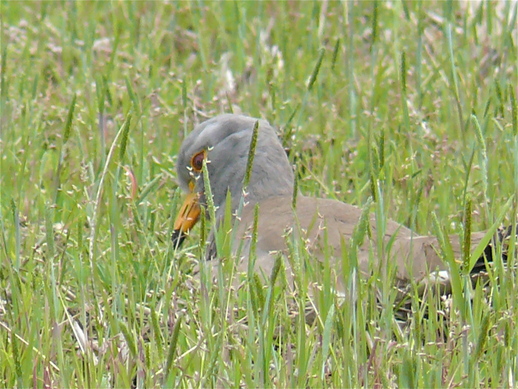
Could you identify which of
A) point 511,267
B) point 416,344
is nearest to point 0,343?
point 416,344

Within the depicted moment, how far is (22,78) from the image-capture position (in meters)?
5.34

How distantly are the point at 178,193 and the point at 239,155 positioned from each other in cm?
159

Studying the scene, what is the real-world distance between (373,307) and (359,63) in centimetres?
344

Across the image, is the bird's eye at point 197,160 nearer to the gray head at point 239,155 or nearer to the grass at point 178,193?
the gray head at point 239,155

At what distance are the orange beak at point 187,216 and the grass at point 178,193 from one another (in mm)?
71

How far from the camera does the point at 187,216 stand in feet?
14.4

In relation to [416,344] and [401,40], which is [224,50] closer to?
[401,40]

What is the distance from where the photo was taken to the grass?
102 inches

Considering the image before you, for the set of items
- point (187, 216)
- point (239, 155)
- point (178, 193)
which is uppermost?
point (178, 193)

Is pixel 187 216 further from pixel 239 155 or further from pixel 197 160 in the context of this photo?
pixel 239 155

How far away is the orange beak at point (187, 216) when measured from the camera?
169 inches

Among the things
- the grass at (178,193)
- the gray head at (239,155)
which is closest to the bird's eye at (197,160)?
the gray head at (239,155)

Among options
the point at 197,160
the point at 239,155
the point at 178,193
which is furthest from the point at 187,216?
the point at 178,193

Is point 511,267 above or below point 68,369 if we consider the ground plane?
above
